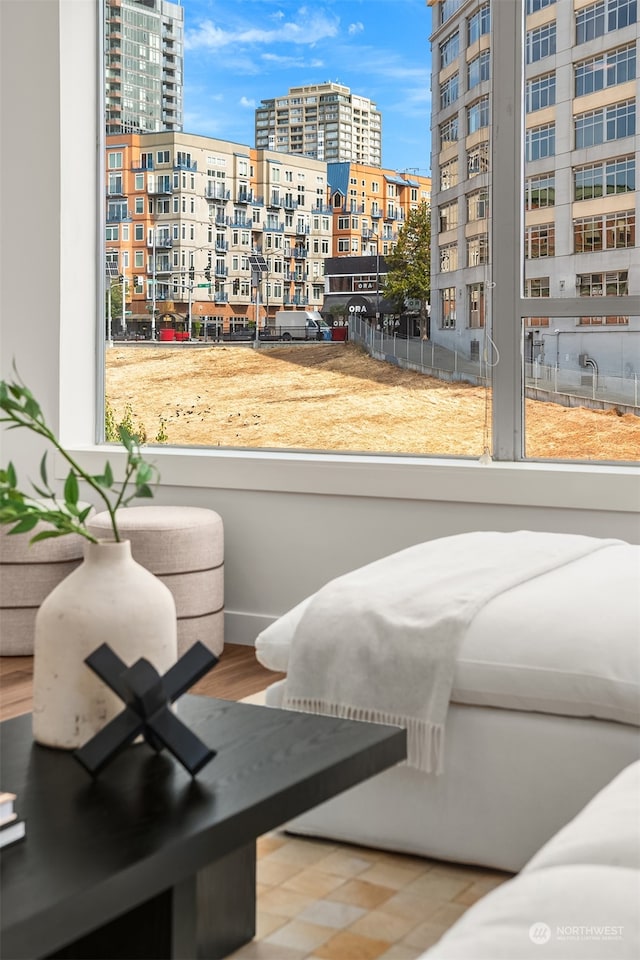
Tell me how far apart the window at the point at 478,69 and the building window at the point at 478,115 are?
69 millimetres

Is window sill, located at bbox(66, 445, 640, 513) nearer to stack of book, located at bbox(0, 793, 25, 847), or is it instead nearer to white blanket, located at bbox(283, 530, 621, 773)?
white blanket, located at bbox(283, 530, 621, 773)

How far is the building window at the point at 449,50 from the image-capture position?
4246 mm

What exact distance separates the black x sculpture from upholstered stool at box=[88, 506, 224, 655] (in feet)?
7.63

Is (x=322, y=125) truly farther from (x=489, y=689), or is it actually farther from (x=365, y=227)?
(x=489, y=689)

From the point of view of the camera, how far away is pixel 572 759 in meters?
2.18

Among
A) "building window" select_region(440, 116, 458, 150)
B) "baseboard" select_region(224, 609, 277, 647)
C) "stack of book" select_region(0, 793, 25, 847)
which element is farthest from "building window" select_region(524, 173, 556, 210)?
"stack of book" select_region(0, 793, 25, 847)

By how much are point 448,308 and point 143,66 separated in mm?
1811

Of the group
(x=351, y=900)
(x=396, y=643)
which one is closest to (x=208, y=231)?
(x=396, y=643)

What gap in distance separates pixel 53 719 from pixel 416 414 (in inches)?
114

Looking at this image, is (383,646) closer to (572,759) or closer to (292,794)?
(572,759)

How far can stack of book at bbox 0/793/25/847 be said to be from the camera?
4.44ft

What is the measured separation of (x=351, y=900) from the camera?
2.17m

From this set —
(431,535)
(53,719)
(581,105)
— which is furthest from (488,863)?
(581,105)

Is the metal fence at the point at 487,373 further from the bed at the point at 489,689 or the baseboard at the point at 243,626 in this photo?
the bed at the point at 489,689
